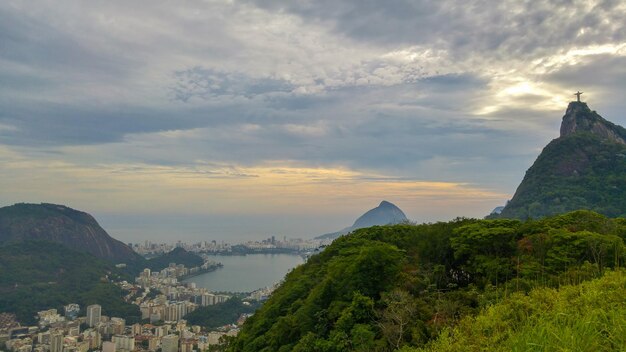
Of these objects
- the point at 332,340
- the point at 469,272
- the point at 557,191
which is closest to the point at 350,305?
the point at 332,340

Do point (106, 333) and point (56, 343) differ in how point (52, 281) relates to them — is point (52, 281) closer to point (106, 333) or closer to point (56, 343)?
point (106, 333)

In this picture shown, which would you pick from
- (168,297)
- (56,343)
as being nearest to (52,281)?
(168,297)

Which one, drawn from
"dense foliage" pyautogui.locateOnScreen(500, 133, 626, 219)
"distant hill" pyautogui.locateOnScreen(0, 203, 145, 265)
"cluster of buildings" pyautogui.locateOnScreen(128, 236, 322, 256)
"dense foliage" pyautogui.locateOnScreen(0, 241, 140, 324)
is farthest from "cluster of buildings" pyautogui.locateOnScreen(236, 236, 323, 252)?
"dense foliage" pyautogui.locateOnScreen(500, 133, 626, 219)

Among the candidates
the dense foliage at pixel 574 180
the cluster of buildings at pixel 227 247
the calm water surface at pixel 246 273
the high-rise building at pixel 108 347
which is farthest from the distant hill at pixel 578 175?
the cluster of buildings at pixel 227 247

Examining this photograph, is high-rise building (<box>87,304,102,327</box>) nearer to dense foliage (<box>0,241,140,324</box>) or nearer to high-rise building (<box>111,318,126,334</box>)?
dense foliage (<box>0,241,140,324</box>)

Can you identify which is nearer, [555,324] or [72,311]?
[555,324]

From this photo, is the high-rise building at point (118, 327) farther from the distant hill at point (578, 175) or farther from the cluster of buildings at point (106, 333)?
the distant hill at point (578, 175)
